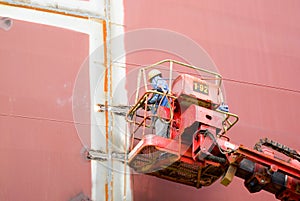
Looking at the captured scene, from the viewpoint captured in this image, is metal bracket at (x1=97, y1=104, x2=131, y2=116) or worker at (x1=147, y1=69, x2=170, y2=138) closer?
worker at (x1=147, y1=69, x2=170, y2=138)

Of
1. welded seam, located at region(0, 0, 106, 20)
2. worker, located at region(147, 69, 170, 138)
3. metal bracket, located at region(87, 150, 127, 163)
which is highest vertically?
welded seam, located at region(0, 0, 106, 20)

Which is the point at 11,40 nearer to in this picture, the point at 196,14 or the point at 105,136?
the point at 105,136

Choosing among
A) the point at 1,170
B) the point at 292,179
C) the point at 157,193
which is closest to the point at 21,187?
the point at 1,170

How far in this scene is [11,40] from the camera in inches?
290

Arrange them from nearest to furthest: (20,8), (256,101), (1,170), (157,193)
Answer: (1,170), (157,193), (20,8), (256,101)

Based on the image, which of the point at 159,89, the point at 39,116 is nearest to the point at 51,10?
the point at 39,116

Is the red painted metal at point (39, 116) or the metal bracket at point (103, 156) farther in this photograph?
the metal bracket at point (103, 156)

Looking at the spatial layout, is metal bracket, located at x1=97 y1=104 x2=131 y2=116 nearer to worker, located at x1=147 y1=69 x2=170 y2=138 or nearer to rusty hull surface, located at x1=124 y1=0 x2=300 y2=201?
rusty hull surface, located at x1=124 y1=0 x2=300 y2=201

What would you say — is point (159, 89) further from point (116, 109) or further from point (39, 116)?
point (39, 116)

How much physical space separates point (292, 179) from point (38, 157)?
2755 millimetres

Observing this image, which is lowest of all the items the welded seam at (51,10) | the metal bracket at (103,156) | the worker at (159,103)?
the metal bracket at (103,156)

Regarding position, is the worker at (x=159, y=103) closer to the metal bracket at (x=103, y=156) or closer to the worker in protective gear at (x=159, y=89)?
the worker in protective gear at (x=159, y=89)

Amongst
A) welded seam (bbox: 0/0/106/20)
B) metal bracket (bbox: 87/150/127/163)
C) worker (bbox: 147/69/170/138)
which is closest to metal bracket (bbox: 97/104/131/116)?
metal bracket (bbox: 87/150/127/163)

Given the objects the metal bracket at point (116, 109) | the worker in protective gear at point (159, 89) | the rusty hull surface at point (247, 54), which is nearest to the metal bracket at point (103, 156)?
the metal bracket at point (116, 109)
